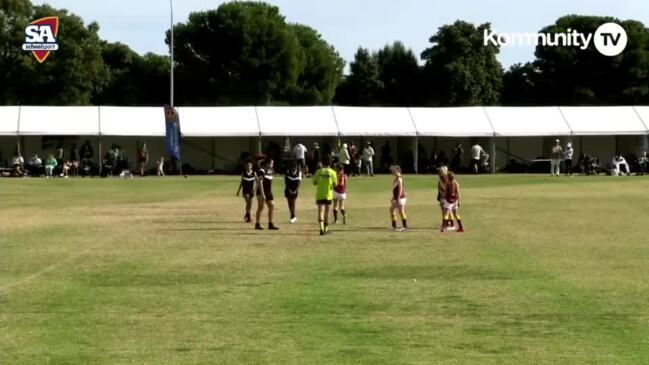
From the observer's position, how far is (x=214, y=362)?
366 inches

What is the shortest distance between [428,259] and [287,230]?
5.94 m

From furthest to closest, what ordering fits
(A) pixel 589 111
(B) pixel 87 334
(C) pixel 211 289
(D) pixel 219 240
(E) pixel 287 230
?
(A) pixel 589 111 < (E) pixel 287 230 < (D) pixel 219 240 < (C) pixel 211 289 < (B) pixel 87 334

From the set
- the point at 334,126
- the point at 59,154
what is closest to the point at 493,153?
the point at 334,126

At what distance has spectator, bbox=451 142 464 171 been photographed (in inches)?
2078

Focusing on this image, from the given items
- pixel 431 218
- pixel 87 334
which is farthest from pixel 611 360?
pixel 431 218

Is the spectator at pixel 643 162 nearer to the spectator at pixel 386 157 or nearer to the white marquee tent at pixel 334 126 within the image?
the white marquee tent at pixel 334 126

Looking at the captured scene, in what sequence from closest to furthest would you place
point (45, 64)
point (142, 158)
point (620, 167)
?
point (142, 158), point (620, 167), point (45, 64)

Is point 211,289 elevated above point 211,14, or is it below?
below

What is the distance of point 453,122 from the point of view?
5250 cm

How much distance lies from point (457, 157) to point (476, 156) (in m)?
2.00

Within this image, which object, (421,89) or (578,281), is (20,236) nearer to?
(578,281)

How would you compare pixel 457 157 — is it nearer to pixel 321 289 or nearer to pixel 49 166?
pixel 49 166

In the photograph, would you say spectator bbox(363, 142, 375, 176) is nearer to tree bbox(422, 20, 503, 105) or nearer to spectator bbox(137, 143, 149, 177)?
spectator bbox(137, 143, 149, 177)

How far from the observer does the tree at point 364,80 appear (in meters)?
85.4
